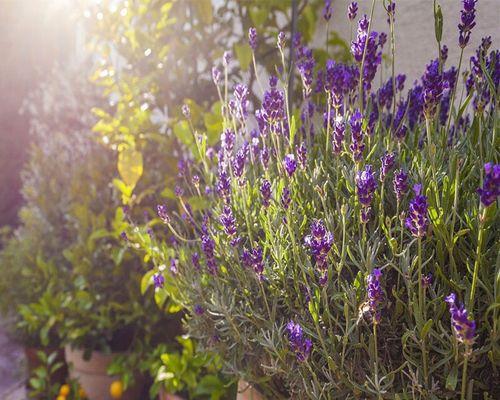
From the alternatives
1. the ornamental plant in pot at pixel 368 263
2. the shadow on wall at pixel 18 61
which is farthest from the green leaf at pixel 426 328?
the shadow on wall at pixel 18 61

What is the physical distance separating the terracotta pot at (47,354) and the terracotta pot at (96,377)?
32 centimetres

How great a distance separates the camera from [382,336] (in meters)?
1.14

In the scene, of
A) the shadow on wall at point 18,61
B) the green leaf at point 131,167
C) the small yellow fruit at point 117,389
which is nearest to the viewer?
the green leaf at point 131,167

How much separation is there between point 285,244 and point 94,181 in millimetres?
1783

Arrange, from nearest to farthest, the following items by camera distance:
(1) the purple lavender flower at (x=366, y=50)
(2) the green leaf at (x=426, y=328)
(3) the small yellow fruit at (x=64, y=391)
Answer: (2) the green leaf at (x=426, y=328)
(1) the purple lavender flower at (x=366, y=50)
(3) the small yellow fruit at (x=64, y=391)

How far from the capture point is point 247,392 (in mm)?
1445

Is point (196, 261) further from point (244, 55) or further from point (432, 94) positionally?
point (244, 55)

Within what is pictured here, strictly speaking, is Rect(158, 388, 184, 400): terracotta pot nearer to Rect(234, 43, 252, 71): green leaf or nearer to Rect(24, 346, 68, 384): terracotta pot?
Rect(24, 346, 68, 384): terracotta pot

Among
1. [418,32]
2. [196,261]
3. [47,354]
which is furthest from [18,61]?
[196,261]

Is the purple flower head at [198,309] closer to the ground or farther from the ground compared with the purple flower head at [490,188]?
closer to the ground

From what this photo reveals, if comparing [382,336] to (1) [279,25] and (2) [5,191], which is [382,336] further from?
Answer: (2) [5,191]

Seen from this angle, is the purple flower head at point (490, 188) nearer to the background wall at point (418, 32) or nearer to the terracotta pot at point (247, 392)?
the terracotta pot at point (247, 392)

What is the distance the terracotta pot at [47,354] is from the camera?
3025 mm

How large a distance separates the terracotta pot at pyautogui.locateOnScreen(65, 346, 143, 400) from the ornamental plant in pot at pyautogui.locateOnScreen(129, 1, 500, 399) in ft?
4.29
